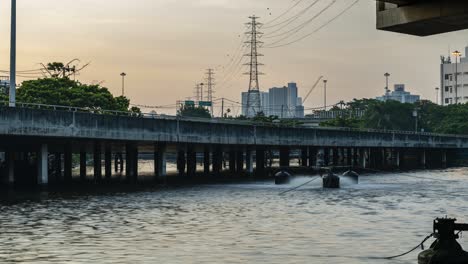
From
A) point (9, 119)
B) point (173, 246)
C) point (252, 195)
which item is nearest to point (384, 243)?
point (173, 246)

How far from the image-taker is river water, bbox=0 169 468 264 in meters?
31.8

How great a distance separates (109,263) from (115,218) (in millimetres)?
19141

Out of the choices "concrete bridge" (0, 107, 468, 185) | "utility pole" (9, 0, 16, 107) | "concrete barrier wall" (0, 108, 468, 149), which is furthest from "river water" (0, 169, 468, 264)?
"utility pole" (9, 0, 16, 107)

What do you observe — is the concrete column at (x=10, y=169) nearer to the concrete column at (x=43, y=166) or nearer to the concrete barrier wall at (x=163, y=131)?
the concrete column at (x=43, y=166)

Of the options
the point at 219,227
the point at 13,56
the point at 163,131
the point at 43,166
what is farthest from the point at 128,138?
the point at 219,227

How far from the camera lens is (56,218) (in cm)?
4822

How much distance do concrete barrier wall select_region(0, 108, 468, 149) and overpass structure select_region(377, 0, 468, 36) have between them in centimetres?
5512

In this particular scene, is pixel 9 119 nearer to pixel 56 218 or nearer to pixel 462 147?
pixel 56 218

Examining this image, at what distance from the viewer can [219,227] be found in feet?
141

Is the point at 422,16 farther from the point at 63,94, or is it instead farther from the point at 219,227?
the point at 63,94

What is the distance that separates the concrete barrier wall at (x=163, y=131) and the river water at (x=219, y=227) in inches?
421

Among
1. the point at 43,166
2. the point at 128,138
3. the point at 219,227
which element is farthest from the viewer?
the point at 128,138

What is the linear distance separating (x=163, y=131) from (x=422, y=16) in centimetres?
7547

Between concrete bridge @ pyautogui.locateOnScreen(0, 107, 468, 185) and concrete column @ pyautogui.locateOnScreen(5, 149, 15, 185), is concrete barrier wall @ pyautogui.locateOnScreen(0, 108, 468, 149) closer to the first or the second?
concrete bridge @ pyautogui.locateOnScreen(0, 107, 468, 185)
